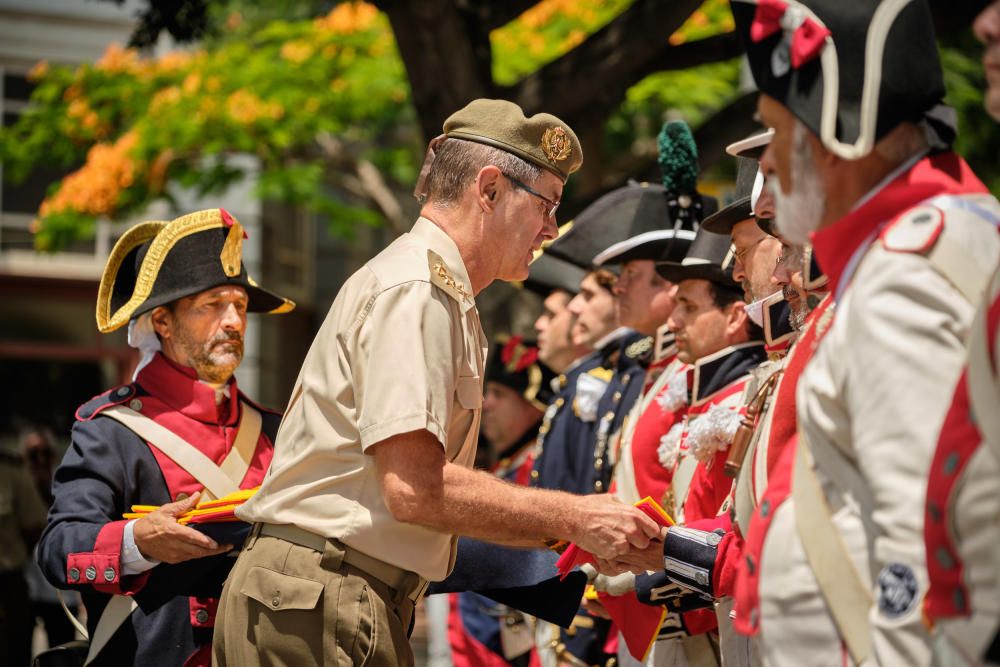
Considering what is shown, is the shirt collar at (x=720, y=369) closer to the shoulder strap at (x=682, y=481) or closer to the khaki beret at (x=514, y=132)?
the shoulder strap at (x=682, y=481)

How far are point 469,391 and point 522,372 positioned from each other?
4.46m

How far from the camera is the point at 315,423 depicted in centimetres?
347

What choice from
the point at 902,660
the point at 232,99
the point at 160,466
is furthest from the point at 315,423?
the point at 232,99

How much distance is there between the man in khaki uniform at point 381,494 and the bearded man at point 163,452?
604 millimetres

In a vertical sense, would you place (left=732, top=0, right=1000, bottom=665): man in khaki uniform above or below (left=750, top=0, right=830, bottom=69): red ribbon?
below

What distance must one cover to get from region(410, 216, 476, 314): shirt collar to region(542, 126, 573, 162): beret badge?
40cm

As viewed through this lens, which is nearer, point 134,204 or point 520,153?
point 520,153

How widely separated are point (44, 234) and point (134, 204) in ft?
3.25

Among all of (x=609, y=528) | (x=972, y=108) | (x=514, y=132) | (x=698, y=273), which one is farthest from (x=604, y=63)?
(x=972, y=108)

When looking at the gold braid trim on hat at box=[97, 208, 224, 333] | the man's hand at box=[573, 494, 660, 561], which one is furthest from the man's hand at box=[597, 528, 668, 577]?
the gold braid trim on hat at box=[97, 208, 224, 333]

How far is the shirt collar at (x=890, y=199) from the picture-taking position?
100.0 inches

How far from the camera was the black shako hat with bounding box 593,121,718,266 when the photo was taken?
5.66m

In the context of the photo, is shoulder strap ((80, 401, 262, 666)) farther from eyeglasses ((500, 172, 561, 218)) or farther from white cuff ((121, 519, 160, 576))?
eyeglasses ((500, 172, 561, 218))

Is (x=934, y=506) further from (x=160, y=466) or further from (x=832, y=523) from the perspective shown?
(x=160, y=466)
